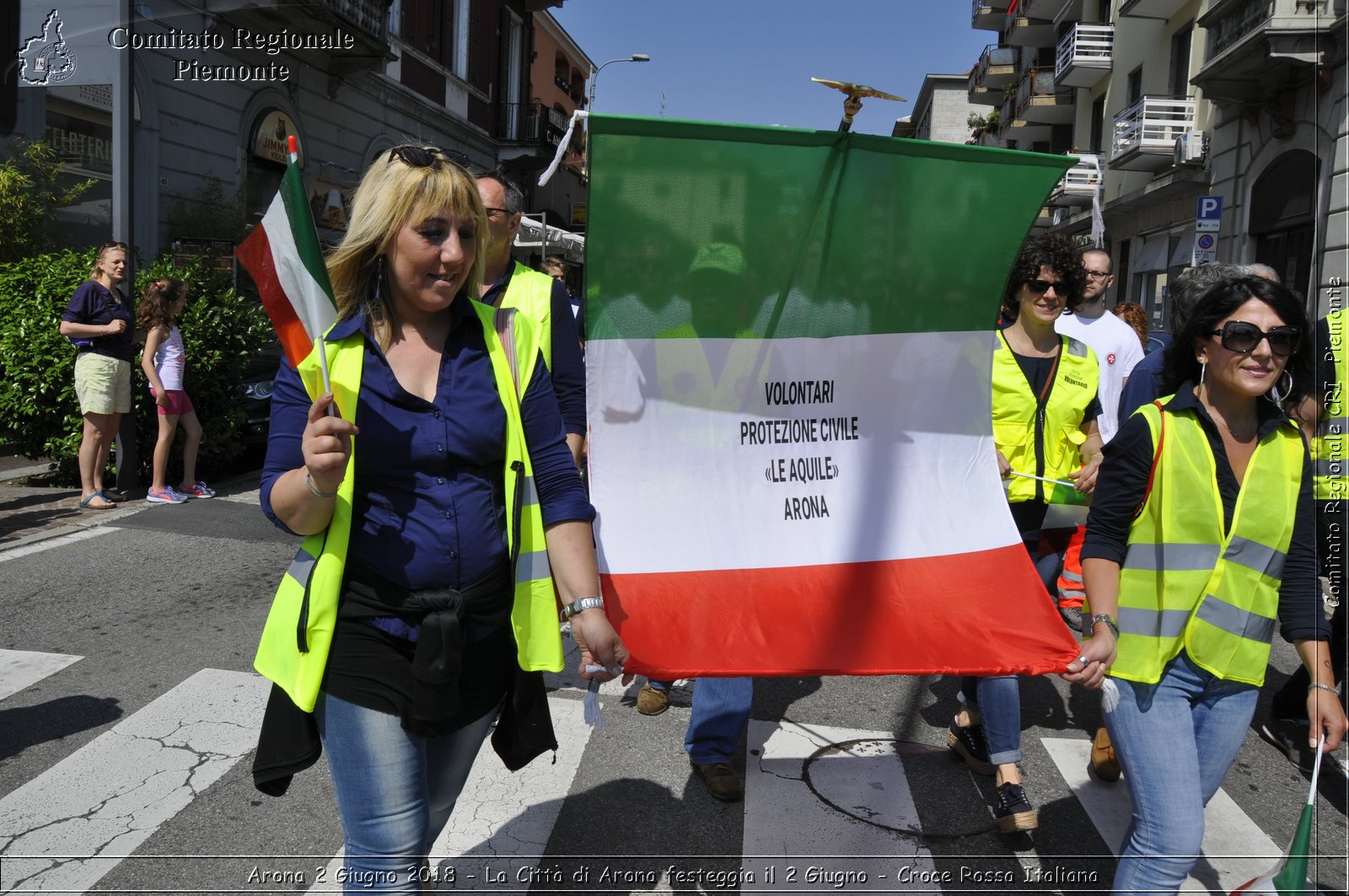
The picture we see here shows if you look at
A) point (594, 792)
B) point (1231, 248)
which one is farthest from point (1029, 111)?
point (594, 792)

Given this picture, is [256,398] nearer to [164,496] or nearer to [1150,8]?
[164,496]

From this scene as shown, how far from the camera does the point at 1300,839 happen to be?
206 centimetres

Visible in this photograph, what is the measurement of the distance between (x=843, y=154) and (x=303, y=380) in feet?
4.43

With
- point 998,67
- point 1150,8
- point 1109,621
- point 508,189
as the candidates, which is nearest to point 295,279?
point 508,189

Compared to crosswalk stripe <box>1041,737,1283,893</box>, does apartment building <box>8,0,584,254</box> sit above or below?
above

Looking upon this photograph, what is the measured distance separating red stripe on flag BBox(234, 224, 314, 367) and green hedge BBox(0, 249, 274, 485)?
7.31 metres

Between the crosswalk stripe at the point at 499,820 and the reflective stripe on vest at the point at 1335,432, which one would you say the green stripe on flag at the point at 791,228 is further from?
the crosswalk stripe at the point at 499,820

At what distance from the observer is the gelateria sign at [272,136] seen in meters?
16.5

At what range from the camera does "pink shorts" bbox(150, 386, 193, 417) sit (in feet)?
27.3

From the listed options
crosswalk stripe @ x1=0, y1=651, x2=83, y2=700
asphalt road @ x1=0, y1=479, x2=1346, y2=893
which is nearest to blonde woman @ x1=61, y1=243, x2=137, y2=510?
asphalt road @ x1=0, y1=479, x2=1346, y2=893

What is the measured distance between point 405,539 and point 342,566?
13cm

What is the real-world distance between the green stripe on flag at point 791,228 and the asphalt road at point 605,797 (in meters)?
1.68

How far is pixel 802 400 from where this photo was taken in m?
2.60

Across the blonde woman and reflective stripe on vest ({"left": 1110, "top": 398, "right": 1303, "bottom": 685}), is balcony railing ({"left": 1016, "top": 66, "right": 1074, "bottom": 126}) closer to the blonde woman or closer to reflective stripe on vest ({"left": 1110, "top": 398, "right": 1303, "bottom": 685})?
the blonde woman
